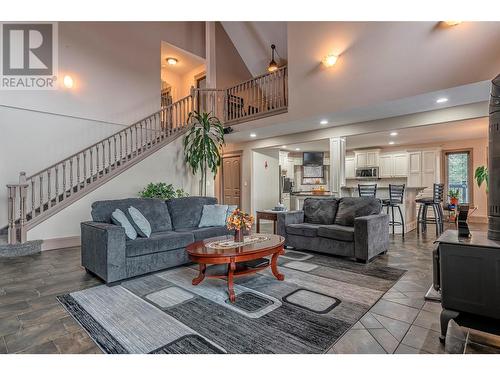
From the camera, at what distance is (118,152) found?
21.0ft

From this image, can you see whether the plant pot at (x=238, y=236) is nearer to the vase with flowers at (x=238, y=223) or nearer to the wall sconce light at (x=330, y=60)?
the vase with flowers at (x=238, y=223)

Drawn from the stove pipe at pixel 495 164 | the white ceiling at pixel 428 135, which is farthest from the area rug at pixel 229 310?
the white ceiling at pixel 428 135

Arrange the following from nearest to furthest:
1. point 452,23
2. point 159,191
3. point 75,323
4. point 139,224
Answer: point 75,323 < point 139,224 < point 452,23 < point 159,191

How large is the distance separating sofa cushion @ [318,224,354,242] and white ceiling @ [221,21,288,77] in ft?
21.3

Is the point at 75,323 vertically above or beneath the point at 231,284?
beneath

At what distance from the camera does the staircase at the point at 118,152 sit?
15.2 feet

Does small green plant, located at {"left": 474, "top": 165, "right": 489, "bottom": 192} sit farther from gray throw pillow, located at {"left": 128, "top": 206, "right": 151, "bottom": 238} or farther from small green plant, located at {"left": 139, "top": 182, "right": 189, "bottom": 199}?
gray throw pillow, located at {"left": 128, "top": 206, "right": 151, "bottom": 238}

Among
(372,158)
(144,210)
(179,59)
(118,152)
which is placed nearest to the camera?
(144,210)

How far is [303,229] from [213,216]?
57.6 inches

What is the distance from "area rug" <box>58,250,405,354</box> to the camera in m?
1.84

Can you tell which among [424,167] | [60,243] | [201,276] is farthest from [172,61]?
[424,167]

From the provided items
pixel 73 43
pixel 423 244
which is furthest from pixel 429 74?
pixel 73 43

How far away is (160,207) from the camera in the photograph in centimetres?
405

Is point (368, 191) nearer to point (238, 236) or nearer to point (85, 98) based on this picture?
point (238, 236)
